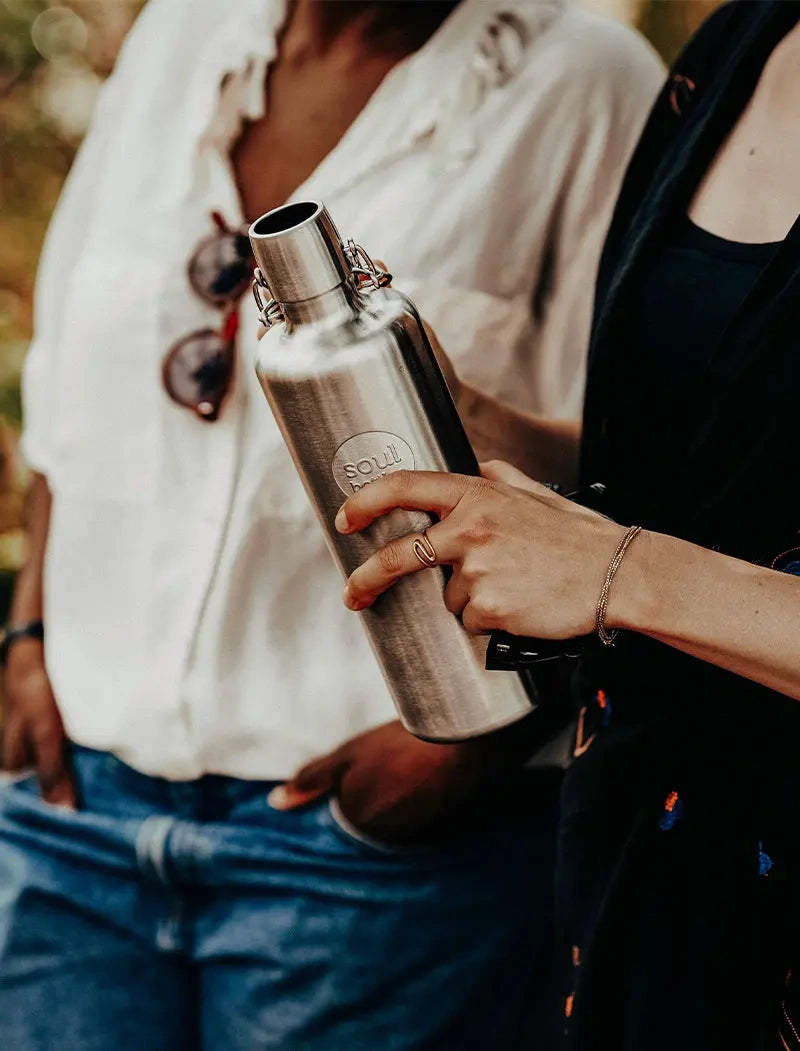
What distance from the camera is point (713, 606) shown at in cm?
73

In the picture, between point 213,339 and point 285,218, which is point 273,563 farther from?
point 285,218

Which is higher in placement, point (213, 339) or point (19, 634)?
point (213, 339)

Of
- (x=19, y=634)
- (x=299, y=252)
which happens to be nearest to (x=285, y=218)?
(x=299, y=252)

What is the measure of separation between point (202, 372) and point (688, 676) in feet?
2.21

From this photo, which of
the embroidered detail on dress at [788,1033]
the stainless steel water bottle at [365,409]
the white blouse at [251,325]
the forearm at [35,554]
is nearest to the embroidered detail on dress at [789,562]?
the stainless steel water bottle at [365,409]

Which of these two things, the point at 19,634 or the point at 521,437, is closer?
the point at 521,437

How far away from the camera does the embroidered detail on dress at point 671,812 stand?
92 cm

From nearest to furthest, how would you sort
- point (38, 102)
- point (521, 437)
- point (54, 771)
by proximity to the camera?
point (521, 437) < point (54, 771) < point (38, 102)

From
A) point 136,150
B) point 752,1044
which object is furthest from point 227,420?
point 752,1044

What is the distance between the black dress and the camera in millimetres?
834

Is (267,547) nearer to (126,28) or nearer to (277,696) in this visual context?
(277,696)

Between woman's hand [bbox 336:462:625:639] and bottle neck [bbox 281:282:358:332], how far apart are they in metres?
0.13

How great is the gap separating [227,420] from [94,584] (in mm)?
314

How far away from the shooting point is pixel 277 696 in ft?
4.29
